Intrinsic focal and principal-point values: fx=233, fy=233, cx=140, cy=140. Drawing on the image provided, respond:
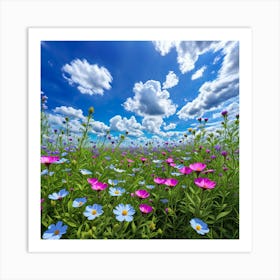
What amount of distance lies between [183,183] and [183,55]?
78 centimetres

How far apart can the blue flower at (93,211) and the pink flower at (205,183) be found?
544mm

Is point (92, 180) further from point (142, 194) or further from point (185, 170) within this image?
point (185, 170)

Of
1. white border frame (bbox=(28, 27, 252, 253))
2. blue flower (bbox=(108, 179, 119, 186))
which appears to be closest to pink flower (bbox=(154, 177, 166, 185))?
blue flower (bbox=(108, 179, 119, 186))

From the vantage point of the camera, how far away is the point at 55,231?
50.5 inches

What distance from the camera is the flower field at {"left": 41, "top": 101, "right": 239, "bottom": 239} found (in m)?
1.26

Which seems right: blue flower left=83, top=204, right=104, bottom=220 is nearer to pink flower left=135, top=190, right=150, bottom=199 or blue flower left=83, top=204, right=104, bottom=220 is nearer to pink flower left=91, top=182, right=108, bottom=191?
pink flower left=91, top=182, right=108, bottom=191

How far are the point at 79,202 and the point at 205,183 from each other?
692mm

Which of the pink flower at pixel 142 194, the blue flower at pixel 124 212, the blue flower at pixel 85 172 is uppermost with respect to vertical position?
the blue flower at pixel 85 172

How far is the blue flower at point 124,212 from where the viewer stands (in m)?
1.23
